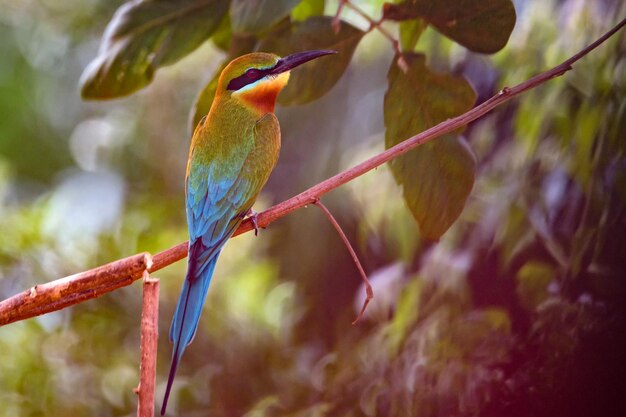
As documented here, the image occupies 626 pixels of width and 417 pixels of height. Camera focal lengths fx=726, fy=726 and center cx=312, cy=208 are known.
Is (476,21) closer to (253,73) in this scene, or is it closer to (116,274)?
(253,73)

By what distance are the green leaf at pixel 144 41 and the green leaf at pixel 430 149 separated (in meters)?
0.44

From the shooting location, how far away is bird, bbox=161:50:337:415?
1.40m

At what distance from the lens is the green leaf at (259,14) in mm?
1410

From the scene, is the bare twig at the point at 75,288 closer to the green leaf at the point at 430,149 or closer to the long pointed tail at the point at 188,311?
the long pointed tail at the point at 188,311

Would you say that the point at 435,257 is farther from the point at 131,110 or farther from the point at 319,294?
the point at 131,110

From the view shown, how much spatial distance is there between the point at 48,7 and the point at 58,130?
0.33 metres

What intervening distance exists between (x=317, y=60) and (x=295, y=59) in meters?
0.06

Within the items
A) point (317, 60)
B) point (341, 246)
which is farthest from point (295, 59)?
point (341, 246)

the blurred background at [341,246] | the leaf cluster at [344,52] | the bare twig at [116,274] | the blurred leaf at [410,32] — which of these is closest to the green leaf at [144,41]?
the leaf cluster at [344,52]

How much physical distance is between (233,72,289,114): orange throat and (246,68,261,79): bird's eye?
0.02 meters

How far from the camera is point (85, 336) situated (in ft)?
5.71

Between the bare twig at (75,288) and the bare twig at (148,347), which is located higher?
the bare twig at (75,288)

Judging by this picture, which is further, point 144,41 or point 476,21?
point 144,41

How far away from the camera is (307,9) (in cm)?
158
